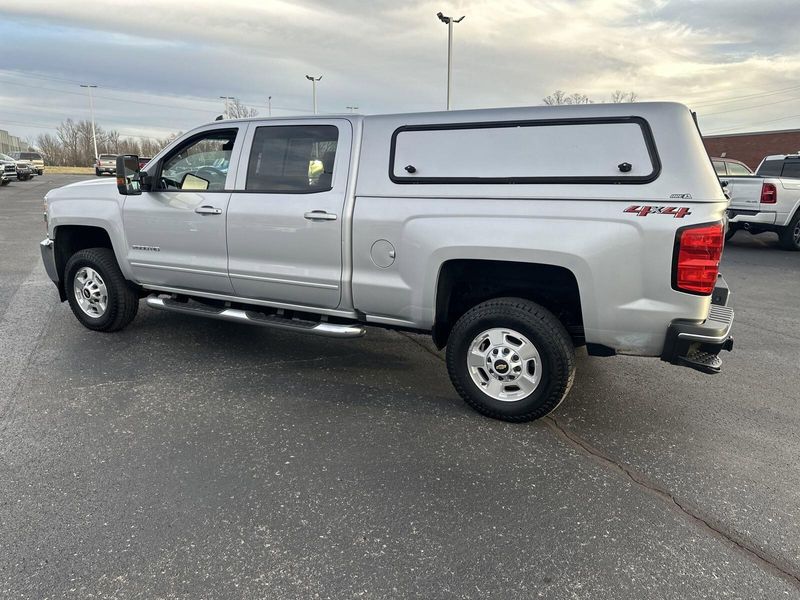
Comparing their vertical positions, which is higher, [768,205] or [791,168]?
[791,168]

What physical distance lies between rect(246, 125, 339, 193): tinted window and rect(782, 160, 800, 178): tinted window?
1286cm

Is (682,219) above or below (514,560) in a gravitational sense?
above

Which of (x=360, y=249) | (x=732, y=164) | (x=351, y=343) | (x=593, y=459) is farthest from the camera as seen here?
(x=732, y=164)

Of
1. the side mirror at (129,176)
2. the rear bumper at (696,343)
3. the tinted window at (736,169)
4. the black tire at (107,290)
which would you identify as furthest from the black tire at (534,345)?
the tinted window at (736,169)

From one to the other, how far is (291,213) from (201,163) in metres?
1.19

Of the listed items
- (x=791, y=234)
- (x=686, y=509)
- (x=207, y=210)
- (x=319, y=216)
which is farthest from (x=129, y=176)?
(x=791, y=234)

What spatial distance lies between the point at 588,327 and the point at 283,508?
6.70 feet

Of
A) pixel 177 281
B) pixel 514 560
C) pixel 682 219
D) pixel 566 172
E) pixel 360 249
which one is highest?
pixel 566 172

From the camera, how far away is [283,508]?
2.78 meters

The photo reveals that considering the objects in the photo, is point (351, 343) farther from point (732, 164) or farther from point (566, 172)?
point (732, 164)

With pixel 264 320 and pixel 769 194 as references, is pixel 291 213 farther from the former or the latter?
pixel 769 194

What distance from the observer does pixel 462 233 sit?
11.9 ft

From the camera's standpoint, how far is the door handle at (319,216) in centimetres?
405

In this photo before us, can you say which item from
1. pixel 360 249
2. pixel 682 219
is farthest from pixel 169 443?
pixel 682 219
